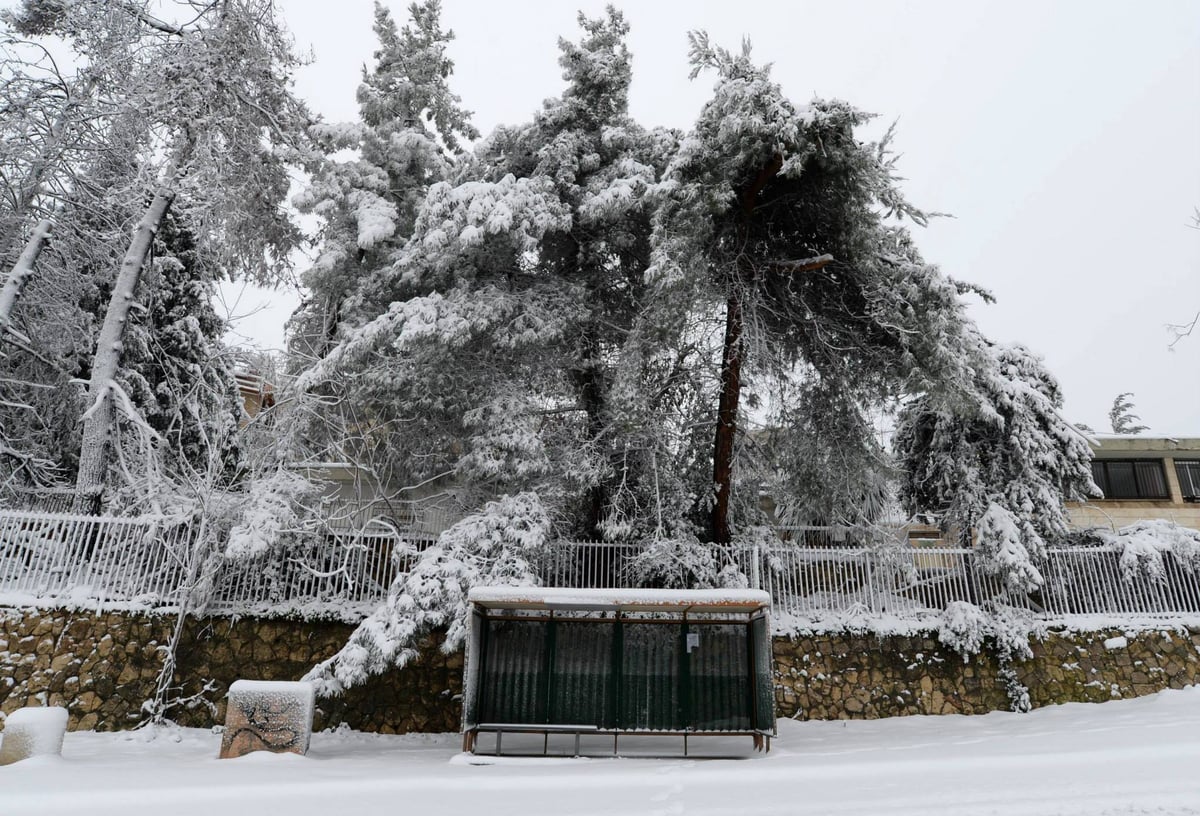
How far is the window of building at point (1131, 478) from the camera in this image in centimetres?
1856

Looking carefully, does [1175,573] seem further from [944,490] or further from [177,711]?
[177,711]

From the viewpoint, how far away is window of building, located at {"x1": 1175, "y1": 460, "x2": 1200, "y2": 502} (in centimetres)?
1850

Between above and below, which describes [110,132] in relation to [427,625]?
above

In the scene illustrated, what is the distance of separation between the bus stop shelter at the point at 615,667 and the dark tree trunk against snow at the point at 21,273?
9.09 meters

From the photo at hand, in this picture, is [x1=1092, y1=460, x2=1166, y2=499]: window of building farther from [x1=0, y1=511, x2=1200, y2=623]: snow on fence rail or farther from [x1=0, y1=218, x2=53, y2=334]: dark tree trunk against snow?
[x1=0, y1=218, x2=53, y2=334]: dark tree trunk against snow

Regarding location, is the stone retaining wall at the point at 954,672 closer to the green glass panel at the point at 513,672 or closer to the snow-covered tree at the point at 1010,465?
the snow-covered tree at the point at 1010,465

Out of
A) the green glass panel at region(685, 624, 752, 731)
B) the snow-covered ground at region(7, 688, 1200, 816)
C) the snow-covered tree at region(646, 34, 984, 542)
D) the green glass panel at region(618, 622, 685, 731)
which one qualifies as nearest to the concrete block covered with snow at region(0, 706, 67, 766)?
the snow-covered ground at region(7, 688, 1200, 816)

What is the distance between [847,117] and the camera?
30.6 feet

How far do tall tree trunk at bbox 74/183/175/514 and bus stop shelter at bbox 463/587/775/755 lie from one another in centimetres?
737

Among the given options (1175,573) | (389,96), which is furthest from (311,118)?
(1175,573)

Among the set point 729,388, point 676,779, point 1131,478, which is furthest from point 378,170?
point 1131,478

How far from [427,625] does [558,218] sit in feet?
21.4

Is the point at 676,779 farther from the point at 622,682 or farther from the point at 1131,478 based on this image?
the point at 1131,478

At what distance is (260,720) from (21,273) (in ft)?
27.9
